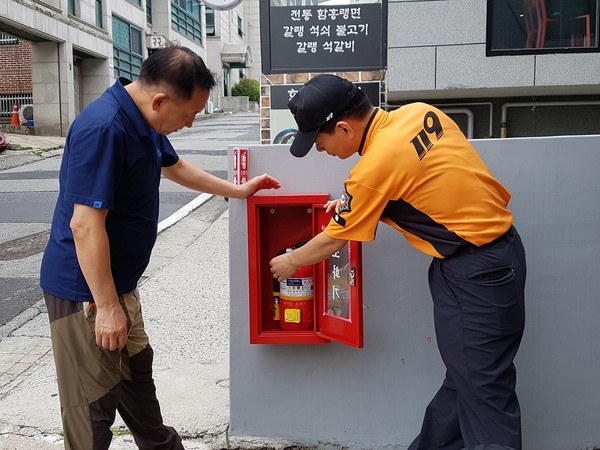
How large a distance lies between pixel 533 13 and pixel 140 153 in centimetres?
474

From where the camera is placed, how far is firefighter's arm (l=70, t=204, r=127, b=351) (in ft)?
7.47

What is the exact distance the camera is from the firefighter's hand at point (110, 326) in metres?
2.38

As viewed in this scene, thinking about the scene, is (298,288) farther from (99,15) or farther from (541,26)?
(99,15)

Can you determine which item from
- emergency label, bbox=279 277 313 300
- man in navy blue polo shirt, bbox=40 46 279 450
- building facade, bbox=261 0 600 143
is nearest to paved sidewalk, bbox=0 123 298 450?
emergency label, bbox=279 277 313 300

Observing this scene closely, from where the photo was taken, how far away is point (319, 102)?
96.3 inches

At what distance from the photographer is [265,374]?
10.5 feet

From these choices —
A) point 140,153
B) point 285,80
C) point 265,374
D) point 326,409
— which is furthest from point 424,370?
point 285,80

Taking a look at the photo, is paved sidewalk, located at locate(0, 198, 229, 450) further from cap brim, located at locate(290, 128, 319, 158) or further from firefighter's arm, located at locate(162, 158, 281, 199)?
cap brim, located at locate(290, 128, 319, 158)

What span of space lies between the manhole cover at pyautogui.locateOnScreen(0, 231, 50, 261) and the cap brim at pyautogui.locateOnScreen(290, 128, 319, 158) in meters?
5.41

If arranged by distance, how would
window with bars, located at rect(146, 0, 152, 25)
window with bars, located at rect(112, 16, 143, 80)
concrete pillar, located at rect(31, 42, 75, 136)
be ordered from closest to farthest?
concrete pillar, located at rect(31, 42, 75, 136) → window with bars, located at rect(112, 16, 143, 80) → window with bars, located at rect(146, 0, 152, 25)

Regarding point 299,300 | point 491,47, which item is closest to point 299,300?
point 299,300

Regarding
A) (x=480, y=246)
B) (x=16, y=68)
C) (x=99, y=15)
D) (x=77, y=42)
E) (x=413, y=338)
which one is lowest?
(x=413, y=338)

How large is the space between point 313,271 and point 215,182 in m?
0.63

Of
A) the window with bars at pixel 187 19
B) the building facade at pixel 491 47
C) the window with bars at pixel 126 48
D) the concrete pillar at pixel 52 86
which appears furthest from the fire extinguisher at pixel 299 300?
the window with bars at pixel 187 19
